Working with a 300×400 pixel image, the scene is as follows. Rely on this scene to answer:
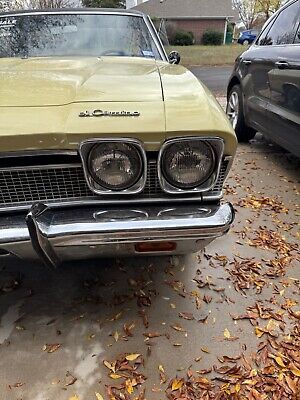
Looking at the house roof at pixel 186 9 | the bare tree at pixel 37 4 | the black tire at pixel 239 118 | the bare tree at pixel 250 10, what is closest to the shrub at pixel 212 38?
the house roof at pixel 186 9

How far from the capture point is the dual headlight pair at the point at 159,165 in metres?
1.78

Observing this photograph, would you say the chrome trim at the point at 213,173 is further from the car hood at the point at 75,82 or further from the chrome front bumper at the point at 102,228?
the car hood at the point at 75,82

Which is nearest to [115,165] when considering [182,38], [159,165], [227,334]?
[159,165]

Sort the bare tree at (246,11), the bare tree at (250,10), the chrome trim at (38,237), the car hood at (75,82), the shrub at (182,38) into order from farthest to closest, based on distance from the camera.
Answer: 1. the bare tree at (246,11)
2. the bare tree at (250,10)
3. the shrub at (182,38)
4. the car hood at (75,82)
5. the chrome trim at (38,237)

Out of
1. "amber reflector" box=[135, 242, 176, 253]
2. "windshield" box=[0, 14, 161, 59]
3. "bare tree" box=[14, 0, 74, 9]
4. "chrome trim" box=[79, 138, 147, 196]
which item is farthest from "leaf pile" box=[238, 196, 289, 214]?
"bare tree" box=[14, 0, 74, 9]

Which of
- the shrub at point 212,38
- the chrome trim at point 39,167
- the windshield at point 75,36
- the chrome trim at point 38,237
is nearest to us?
the chrome trim at point 38,237

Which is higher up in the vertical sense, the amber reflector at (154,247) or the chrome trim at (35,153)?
the chrome trim at (35,153)

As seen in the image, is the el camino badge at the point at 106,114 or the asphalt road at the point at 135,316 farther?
the asphalt road at the point at 135,316

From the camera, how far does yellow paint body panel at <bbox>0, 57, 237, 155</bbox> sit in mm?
1704

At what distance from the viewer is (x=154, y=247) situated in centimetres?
192

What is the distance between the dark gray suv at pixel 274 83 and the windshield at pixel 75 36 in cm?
135

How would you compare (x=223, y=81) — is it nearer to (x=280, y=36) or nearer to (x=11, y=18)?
(x=280, y=36)

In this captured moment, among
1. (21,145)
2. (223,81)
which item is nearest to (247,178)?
(21,145)

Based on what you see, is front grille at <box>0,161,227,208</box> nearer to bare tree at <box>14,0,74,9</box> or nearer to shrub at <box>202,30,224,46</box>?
bare tree at <box>14,0,74,9</box>
